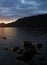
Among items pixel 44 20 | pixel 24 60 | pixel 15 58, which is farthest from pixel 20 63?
pixel 44 20

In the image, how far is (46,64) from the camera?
78.5 ft

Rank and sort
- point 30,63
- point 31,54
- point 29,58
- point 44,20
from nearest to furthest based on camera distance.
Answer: point 30,63 → point 29,58 → point 31,54 → point 44,20

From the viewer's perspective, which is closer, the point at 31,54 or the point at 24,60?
the point at 24,60

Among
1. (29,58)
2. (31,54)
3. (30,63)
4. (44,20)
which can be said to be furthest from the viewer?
(44,20)

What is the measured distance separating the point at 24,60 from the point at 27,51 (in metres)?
2.26

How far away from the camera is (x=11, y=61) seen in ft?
84.6

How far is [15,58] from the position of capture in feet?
89.0

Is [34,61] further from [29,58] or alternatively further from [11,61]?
[11,61]

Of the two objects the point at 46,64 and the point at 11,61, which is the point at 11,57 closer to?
the point at 11,61

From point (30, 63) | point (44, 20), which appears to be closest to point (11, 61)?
point (30, 63)

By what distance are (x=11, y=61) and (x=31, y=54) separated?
304 cm

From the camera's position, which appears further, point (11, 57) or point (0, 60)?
point (11, 57)

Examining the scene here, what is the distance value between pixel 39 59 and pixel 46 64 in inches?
111

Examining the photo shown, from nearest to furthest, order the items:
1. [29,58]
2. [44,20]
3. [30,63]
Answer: [30,63]
[29,58]
[44,20]
